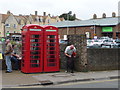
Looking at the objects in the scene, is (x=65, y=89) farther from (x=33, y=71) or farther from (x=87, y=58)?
(x=87, y=58)

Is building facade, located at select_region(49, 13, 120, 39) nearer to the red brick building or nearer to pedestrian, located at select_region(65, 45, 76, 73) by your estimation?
the red brick building

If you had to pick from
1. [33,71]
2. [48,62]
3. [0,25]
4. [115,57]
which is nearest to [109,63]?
[115,57]

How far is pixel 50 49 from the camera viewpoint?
1200cm

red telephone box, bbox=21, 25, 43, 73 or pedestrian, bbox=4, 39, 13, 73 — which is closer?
red telephone box, bbox=21, 25, 43, 73

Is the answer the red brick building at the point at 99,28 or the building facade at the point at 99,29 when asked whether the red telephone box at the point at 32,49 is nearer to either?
the building facade at the point at 99,29

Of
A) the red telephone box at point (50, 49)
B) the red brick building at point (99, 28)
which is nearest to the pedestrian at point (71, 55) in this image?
the red telephone box at point (50, 49)

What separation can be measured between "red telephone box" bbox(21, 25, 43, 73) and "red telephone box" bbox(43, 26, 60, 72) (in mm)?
269

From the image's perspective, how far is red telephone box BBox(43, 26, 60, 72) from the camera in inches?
463

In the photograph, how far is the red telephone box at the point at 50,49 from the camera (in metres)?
11.8

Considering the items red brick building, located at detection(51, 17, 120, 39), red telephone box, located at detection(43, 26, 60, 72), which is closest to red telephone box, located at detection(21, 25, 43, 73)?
red telephone box, located at detection(43, 26, 60, 72)

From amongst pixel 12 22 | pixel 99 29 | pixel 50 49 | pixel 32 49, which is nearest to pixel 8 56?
pixel 32 49

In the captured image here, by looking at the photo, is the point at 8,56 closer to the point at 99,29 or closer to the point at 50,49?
the point at 50,49

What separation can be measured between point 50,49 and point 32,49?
3.33 feet

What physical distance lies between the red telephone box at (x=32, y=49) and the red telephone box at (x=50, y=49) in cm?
27
